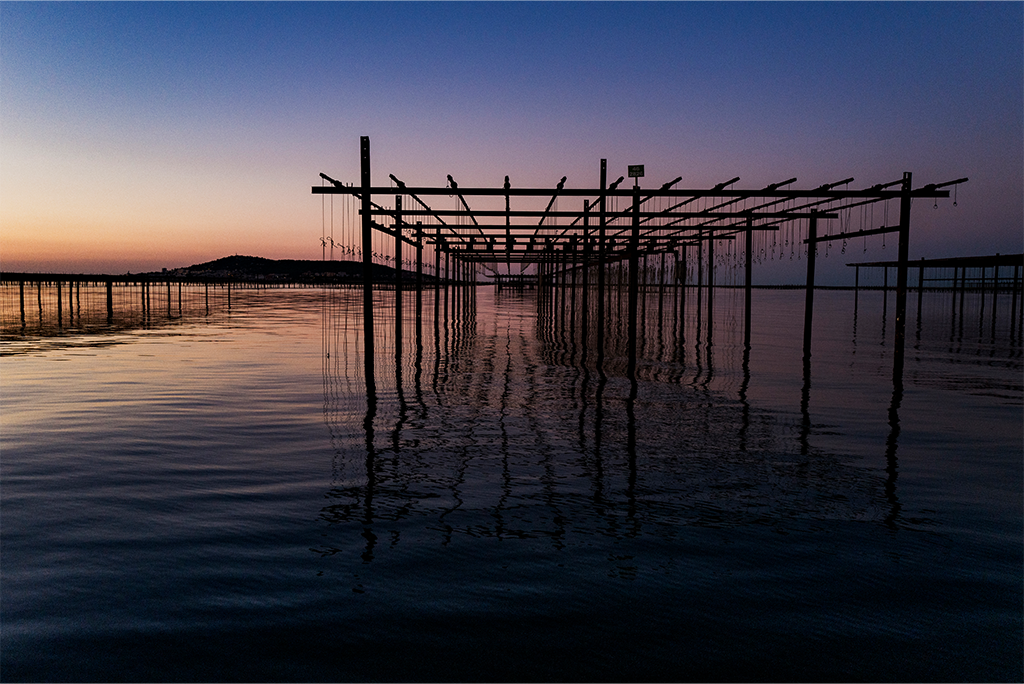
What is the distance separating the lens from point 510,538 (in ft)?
16.1

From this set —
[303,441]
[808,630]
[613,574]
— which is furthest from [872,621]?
[303,441]

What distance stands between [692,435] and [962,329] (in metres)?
31.5

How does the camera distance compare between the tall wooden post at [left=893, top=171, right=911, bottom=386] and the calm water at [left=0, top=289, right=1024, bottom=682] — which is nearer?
the calm water at [left=0, top=289, right=1024, bottom=682]

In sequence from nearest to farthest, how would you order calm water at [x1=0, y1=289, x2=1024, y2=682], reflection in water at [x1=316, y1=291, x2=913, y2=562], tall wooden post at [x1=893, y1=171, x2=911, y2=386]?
calm water at [x1=0, y1=289, x2=1024, y2=682] < reflection in water at [x1=316, y1=291, x2=913, y2=562] < tall wooden post at [x1=893, y1=171, x2=911, y2=386]

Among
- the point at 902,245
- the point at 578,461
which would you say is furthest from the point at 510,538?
the point at 902,245

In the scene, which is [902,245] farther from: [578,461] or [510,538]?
[510,538]

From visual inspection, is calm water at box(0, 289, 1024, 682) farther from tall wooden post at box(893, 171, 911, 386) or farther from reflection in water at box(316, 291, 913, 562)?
tall wooden post at box(893, 171, 911, 386)

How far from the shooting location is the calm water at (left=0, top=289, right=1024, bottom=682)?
3416mm

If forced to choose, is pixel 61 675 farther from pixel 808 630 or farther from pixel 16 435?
pixel 16 435

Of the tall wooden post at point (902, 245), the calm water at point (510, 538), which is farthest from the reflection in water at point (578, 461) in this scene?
the tall wooden post at point (902, 245)

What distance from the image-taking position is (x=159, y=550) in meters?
4.68

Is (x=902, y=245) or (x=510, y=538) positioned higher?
(x=902, y=245)

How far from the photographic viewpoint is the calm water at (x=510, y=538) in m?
3.42

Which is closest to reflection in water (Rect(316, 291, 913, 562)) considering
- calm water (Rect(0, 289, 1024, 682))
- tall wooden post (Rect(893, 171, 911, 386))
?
calm water (Rect(0, 289, 1024, 682))
